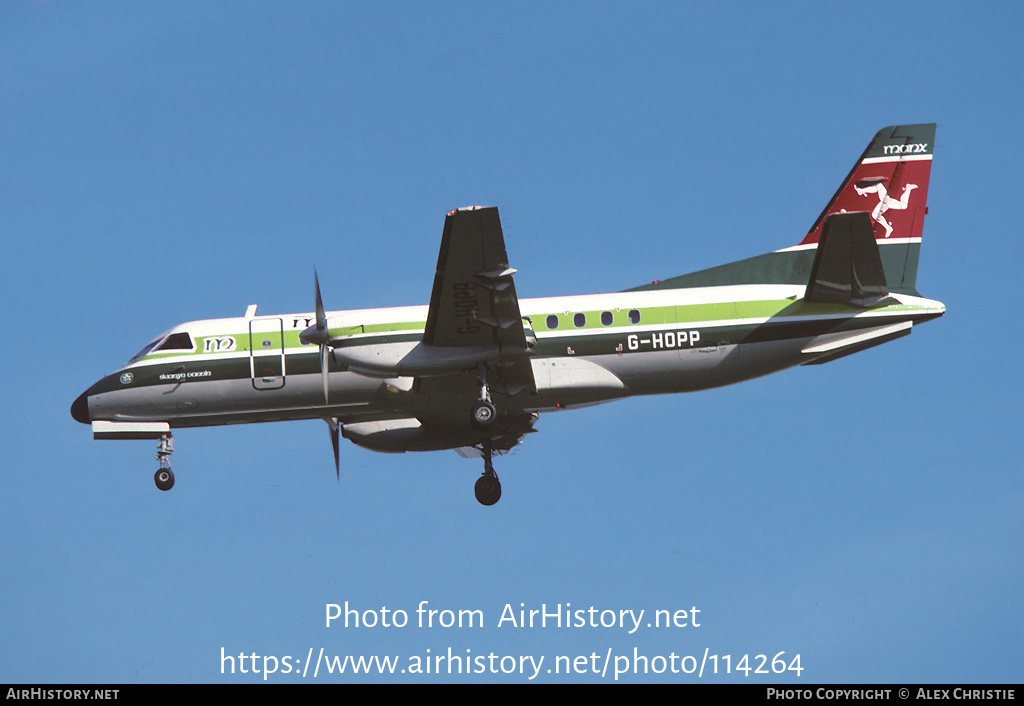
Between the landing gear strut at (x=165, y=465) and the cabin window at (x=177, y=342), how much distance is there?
2.00 m

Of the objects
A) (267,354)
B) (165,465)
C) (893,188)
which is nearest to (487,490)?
(267,354)

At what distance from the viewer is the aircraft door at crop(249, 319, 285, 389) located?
25.8 m

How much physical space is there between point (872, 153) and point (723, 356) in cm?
684

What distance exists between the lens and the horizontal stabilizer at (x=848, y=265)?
23156 millimetres

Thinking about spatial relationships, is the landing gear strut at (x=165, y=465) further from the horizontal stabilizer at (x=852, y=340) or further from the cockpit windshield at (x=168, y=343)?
the horizontal stabilizer at (x=852, y=340)

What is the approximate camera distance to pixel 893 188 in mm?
27391

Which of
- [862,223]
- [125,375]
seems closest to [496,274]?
[862,223]

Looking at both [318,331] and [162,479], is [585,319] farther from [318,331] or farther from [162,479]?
[162,479]

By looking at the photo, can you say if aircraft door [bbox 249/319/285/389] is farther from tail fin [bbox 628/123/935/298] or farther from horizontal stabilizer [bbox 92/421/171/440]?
tail fin [bbox 628/123/935/298]

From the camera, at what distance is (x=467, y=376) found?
25.0 meters

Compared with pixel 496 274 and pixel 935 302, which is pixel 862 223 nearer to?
pixel 935 302

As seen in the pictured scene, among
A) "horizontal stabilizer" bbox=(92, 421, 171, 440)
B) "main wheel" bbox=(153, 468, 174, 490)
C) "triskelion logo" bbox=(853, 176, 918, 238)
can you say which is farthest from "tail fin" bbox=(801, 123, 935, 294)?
"main wheel" bbox=(153, 468, 174, 490)

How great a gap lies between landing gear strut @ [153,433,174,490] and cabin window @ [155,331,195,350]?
2001mm

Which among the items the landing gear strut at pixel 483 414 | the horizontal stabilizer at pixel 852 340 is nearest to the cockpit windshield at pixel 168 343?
the landing gear strut at pixel 483 414
